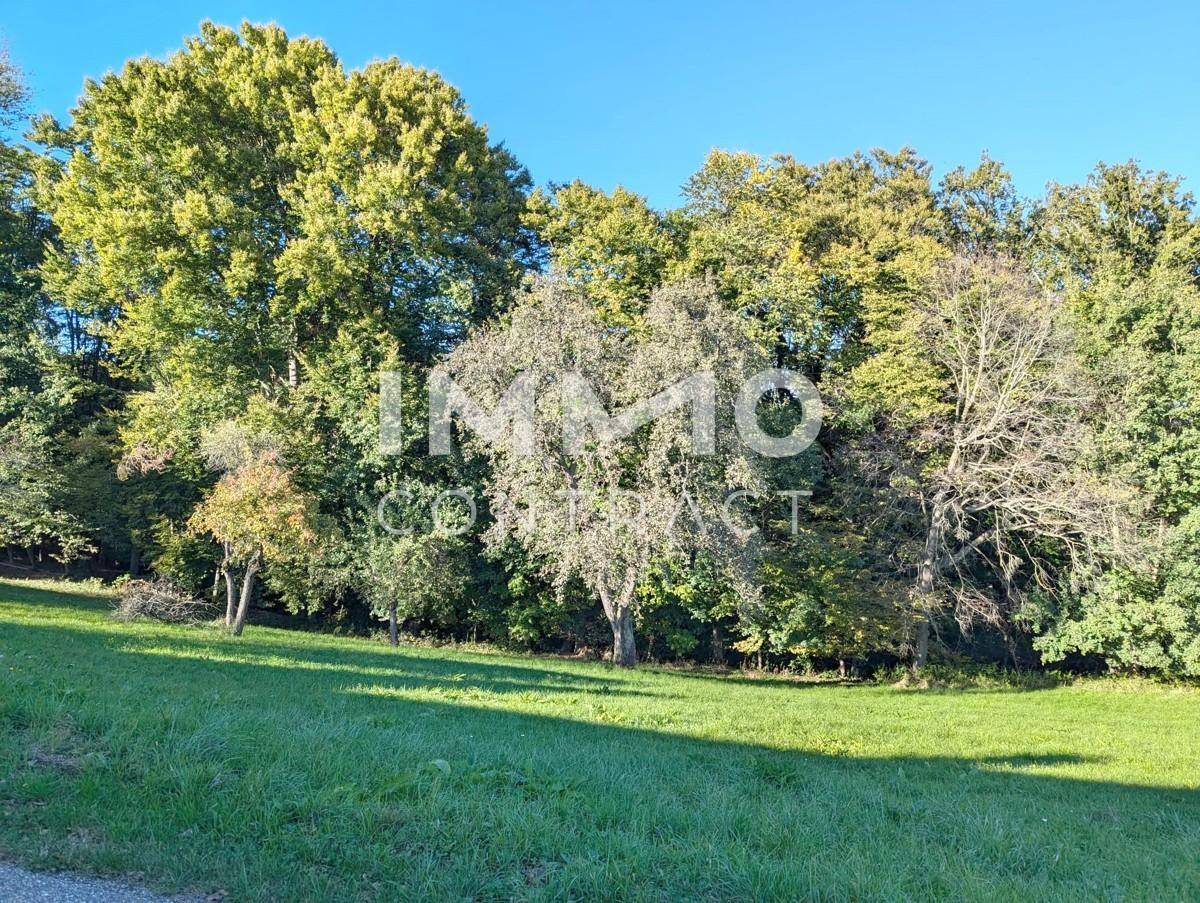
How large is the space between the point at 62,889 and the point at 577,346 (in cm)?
1607

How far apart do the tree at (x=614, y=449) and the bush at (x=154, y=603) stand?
30.7 ft

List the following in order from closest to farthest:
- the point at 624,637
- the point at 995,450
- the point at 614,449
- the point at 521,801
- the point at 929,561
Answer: the point at 521,801, the point at 614,449, the point at 624,637, the point at 929,561, the point at 995,450

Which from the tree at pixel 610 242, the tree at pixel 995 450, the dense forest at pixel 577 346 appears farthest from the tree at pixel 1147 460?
the tree at pixel 610 242

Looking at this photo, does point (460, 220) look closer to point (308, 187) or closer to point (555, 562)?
point (308, 187)

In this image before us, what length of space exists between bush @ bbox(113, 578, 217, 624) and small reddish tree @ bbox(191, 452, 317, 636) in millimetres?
2034

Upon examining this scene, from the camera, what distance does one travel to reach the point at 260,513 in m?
18.8

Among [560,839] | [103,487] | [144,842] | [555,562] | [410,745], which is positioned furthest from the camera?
[103,487]

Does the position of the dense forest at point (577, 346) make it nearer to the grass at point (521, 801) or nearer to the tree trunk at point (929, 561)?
the tree trunk at point (929, 561)

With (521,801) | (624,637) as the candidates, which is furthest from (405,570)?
(521,801)

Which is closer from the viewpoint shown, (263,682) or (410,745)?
(410,745)

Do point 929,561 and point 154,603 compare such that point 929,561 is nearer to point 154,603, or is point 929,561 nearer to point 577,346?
point 577,346

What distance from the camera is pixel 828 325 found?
2859 cm

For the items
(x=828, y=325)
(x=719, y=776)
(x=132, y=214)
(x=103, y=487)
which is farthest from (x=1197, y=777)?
(x=103, y=487)

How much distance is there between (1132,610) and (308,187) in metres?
30.5
